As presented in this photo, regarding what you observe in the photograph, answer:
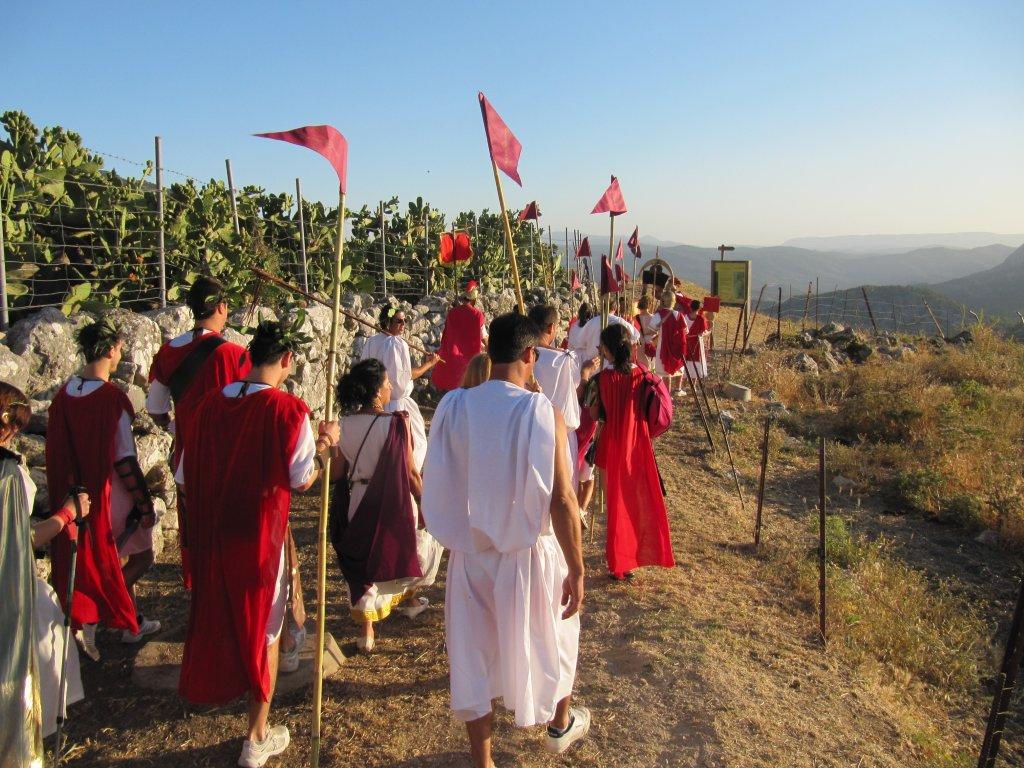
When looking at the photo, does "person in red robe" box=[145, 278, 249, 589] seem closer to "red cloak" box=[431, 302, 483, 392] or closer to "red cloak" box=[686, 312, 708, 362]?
"red cloak" box=[431, 302, 483, 392]

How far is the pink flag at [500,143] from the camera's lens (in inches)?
152

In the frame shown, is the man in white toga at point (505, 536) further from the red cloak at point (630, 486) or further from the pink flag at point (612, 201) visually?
the pink flag at point (612, 201)

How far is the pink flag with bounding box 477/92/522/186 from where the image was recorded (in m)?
3.87

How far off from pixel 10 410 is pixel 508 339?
1.90m

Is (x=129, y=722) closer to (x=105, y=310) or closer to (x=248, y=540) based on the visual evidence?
(x=248, y=540)

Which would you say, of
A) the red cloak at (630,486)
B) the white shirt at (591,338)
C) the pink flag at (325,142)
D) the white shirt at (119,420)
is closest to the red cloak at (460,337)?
the white shirt at (591,338)

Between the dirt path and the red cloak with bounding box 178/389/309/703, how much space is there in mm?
576

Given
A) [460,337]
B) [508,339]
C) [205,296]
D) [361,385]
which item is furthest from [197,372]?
[460,337]

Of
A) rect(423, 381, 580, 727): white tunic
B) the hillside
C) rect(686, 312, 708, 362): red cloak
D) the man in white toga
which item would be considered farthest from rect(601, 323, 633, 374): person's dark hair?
the hillside

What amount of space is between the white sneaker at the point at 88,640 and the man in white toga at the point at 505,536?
2396mm

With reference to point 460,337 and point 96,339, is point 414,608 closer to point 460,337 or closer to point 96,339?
point 96,339

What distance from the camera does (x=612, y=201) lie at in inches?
240

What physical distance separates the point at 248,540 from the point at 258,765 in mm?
1062

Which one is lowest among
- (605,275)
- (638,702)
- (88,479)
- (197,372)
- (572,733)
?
(638,702)
